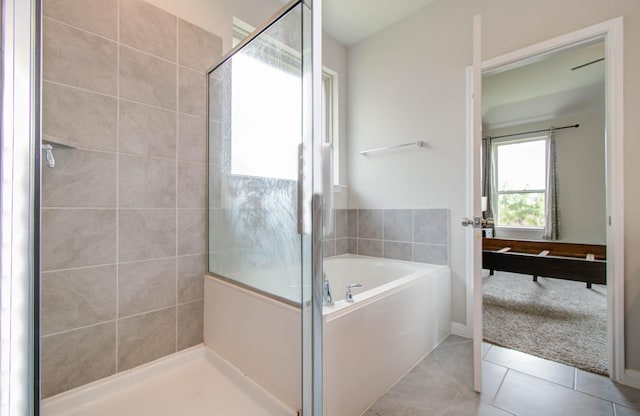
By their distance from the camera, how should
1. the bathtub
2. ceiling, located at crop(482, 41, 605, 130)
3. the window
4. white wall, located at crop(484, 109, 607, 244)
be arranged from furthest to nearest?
the window < white wall, located at crop(484, 109, 607, 244) < ceiling, located at crop(482, 41, 605, 130) < the bathtub

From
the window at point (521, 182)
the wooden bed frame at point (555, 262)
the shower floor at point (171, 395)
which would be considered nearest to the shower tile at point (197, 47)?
the shower floor at point (171, 395)

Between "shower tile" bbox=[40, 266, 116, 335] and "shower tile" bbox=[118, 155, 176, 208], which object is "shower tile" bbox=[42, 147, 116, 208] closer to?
"shower tile" bbox=[118, 155, 176, 208]

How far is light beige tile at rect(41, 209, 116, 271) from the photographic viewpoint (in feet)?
3.83

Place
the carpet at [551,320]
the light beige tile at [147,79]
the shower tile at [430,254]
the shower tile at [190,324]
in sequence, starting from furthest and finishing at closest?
the shower tile at [430,254] → the carpet at [551,320] → the shower tile at [190,324] → the light beige tile at [147,79]

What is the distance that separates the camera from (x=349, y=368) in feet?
3.89

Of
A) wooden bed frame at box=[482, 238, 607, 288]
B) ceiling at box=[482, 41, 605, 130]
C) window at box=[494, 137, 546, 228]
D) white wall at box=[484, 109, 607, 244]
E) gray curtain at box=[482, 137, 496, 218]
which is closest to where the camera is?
wooden bed frame at box=[482, 238, 607, 288]

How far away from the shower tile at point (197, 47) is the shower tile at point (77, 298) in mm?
1236

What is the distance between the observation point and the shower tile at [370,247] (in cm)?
250

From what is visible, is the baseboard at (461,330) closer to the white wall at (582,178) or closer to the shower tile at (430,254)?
the shower tile at (430,254)

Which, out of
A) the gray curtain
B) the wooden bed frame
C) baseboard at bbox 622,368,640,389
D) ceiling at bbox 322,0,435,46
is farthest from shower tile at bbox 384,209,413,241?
the gray curtain

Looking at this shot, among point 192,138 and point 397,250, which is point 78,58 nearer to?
point 192,138

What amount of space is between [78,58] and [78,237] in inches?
32.4

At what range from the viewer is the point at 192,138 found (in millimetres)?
1628

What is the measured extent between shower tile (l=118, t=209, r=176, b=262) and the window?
4976 millimetres
